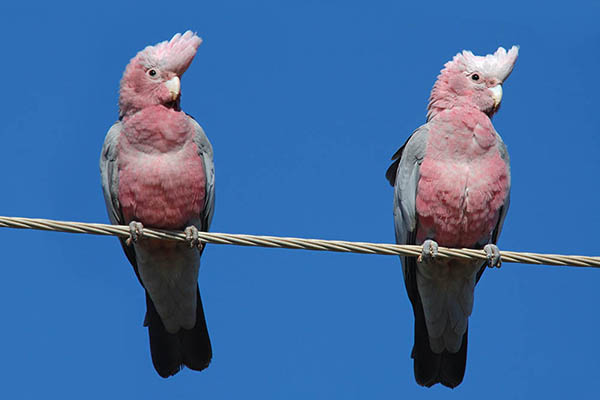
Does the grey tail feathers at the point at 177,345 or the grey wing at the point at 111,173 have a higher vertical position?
the grey wing at the point at 111,173

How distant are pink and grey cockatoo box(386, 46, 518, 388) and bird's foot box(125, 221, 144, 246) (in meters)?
2.21

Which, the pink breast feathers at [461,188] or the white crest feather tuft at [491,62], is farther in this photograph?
the white crest feather tuft at [491,62]

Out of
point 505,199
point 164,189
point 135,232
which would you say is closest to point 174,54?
point 164,189

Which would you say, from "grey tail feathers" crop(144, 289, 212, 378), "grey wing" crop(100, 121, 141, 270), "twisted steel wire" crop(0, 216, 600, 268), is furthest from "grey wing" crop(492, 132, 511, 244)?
"grey wing" crop(100, 121, 141, 270)

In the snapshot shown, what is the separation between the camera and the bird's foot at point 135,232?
299 inches

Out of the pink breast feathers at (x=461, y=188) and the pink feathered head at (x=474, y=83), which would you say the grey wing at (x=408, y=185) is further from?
the pink feathered head at (x=474, y=83)

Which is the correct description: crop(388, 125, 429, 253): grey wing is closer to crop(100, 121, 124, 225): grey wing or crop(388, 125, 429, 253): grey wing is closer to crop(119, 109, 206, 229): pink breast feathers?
crop(119, 109, 206, 229): pink breast feathers

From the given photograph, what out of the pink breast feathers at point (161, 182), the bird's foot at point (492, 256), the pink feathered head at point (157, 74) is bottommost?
the bird's foot at point (492, 256)

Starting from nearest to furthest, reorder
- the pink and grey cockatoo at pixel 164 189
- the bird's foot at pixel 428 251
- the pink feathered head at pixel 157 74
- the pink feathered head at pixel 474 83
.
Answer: the bird's foot at pixel 428 251
the pink and grey cockatoo at pixel 164 189
the pink feathered head at pixel 157 74
the pink feathered head at pixel 474 83

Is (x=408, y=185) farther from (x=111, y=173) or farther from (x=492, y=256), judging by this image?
(x=111, y=173)

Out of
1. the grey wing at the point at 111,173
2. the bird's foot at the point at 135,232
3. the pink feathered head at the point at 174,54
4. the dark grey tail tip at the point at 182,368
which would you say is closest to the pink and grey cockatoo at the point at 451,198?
the dark grey tail tip at the point at 182,368

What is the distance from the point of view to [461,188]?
7645mm

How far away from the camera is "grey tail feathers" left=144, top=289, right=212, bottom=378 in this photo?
839cm

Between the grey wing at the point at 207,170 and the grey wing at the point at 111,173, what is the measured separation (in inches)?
27.2
